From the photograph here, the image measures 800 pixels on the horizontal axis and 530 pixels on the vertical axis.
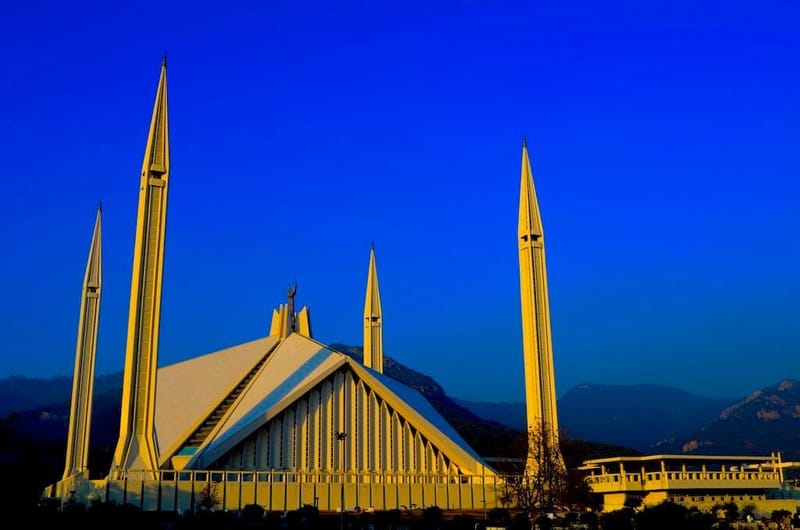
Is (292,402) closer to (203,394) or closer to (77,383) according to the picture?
(203,394)

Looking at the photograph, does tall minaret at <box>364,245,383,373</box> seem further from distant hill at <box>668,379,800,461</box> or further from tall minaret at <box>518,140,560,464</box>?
distant hill at <box>668,379,800,461</box>

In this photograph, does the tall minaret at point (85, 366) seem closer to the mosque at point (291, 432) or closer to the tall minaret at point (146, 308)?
the mosque at point (291, 432)

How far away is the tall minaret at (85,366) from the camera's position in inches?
912

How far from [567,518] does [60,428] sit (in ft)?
199

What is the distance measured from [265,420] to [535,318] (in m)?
8.34

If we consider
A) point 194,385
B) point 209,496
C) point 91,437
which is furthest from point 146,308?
point 91,437

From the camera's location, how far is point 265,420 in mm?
21922

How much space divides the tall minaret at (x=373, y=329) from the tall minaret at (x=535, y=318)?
8246 millimetres

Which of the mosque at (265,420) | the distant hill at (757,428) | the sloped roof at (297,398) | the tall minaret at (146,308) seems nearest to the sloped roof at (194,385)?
the mosque at (265,420)

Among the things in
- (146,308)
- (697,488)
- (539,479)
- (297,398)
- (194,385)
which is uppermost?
(146,308)

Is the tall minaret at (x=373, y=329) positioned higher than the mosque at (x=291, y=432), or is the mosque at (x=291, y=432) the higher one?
the tall minaret at (x=373, y=329)

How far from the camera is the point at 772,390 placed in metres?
92.8

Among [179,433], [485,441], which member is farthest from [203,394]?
[485,441]

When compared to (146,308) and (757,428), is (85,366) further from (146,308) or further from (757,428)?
(757,428)
